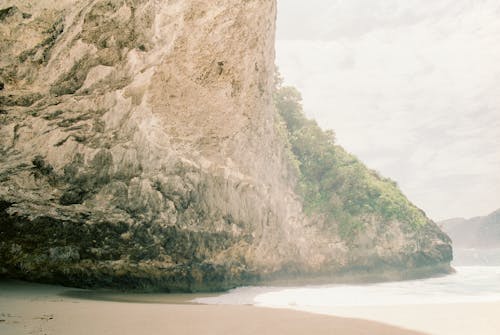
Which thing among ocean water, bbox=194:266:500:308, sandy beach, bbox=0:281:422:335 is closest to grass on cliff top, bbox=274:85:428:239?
ocean water, bbox=194:266:500:308

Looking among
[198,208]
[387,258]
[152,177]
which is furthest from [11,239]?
[387,258]

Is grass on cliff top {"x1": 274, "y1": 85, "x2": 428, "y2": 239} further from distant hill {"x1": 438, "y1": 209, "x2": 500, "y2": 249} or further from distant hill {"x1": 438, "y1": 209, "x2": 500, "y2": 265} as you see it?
distant hill {"x1": 438, "y1": 209, "x2": 500, "y2": 249}

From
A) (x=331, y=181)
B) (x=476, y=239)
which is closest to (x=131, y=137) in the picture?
(x=331, y=181)

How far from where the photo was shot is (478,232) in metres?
84.2

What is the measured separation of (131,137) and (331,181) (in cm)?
1606

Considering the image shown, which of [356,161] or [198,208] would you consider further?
[356,161]

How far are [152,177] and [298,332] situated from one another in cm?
599

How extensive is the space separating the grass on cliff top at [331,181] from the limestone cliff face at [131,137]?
30.0 ft

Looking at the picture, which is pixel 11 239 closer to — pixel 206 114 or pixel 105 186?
pixel 105 186

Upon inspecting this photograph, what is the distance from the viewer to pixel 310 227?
1875cm

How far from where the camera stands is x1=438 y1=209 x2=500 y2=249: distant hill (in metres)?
80.7

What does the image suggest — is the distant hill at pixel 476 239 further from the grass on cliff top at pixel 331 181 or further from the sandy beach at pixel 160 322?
the sandy beach at pixel 160 322

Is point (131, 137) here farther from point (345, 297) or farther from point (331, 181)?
point (331, 181)

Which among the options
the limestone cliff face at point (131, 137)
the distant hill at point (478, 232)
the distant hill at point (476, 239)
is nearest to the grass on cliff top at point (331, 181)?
the limestone cliff face at point (131, 137)
